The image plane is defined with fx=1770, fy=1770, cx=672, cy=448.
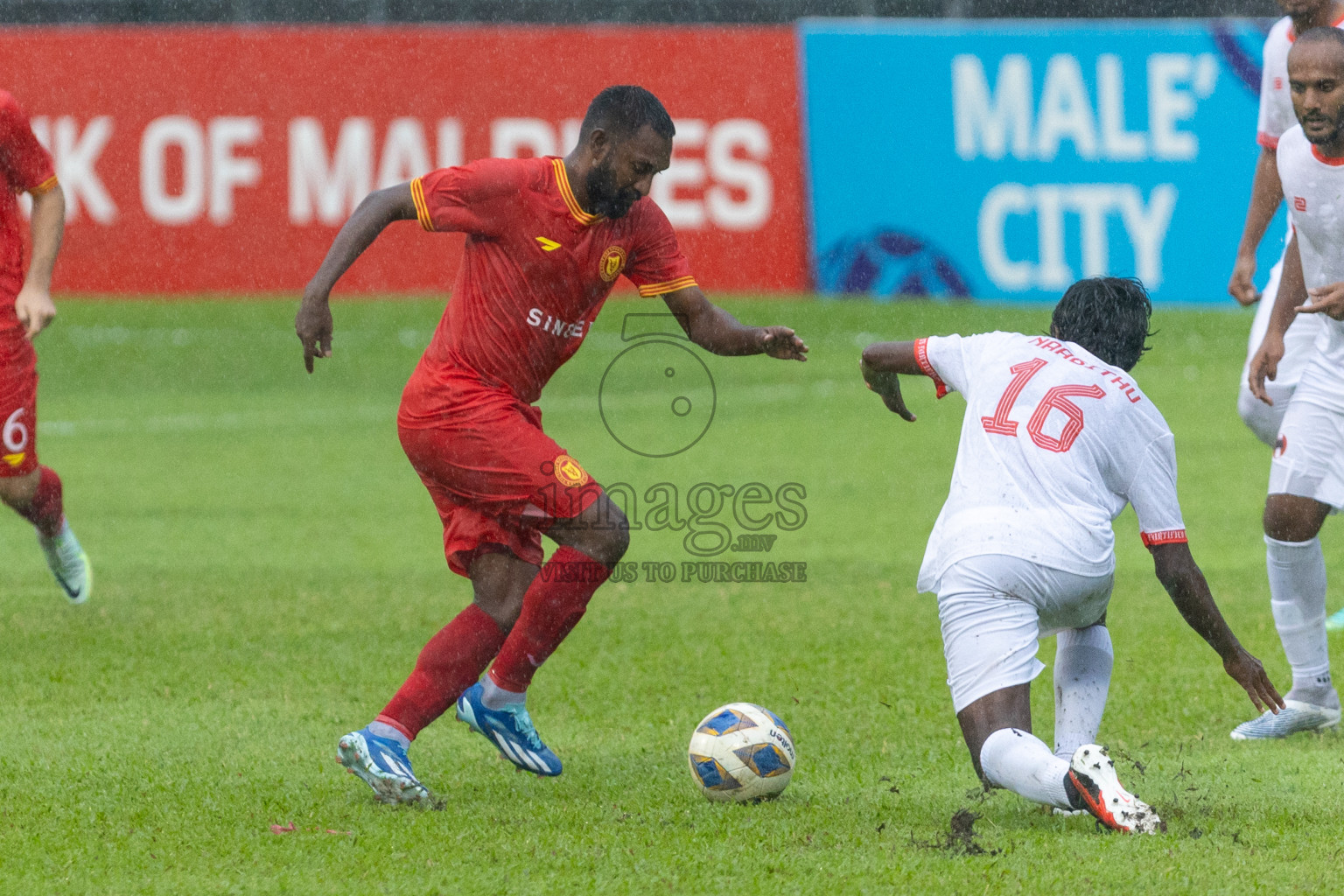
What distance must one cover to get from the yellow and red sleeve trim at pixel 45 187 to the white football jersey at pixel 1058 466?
13.0 feet

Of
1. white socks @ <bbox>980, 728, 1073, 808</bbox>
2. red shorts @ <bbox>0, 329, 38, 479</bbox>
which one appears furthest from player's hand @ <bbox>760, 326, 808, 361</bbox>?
red shorts @ <bbox>0, 329, 38, 479</bbox>

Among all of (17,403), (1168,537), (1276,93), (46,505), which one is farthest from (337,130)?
(1168,537)

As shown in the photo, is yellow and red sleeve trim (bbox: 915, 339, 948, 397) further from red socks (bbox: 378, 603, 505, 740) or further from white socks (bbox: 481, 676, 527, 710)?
white socks (bbox: 481, 676, 527, 710)

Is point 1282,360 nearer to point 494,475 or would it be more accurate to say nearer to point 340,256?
point 494,475

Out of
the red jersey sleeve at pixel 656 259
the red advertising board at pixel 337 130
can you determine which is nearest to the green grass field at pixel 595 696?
the red jersey sleeve at pixel 656 259

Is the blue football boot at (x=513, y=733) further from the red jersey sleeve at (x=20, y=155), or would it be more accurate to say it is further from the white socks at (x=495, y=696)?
the red jersey sleeve at (x=20, y=155)

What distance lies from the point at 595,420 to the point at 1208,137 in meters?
7.17

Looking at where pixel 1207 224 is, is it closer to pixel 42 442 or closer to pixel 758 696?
pixel 42 442

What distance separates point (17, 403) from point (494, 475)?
8.72 feet

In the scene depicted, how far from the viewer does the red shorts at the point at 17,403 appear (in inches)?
260

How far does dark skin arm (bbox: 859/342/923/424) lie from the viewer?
476 cm

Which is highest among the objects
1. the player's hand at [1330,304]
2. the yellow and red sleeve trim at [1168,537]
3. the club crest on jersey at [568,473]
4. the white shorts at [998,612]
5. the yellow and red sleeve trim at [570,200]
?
the yellow and red sleeve trim at [570,200]

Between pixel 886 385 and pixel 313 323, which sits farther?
pixel 886 385

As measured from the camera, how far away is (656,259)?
5.23 meters
